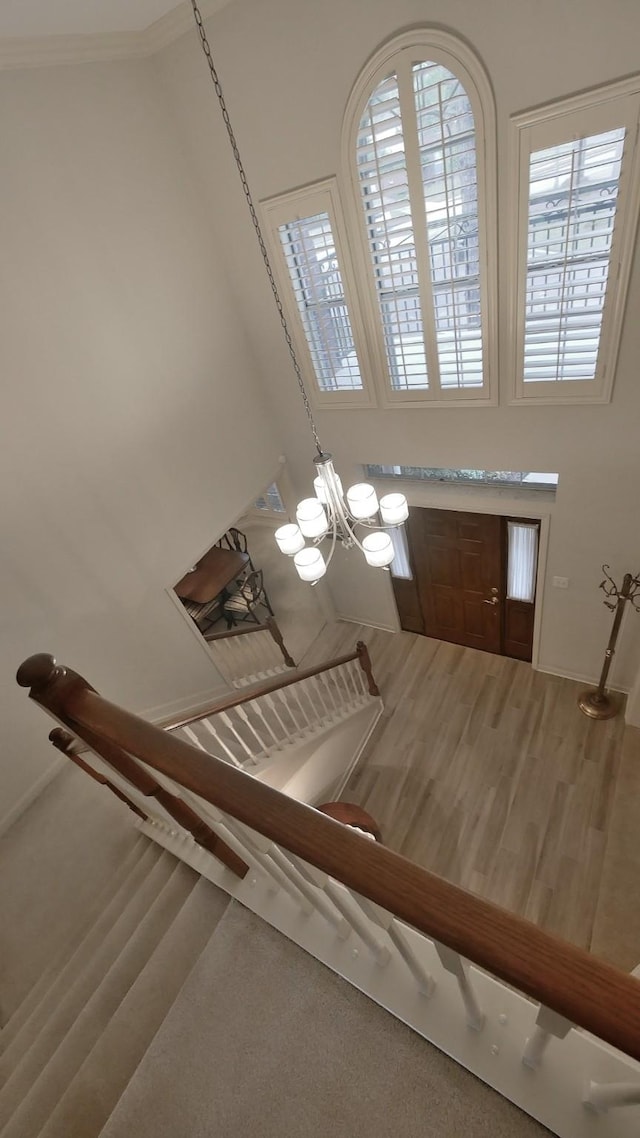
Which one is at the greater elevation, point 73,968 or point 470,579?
point 73,968

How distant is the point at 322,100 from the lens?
2.86 m

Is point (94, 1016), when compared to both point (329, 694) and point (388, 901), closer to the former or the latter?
point (388, 901)

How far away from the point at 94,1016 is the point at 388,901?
164 cm

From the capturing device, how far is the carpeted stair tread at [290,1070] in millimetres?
1093

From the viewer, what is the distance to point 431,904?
0.73m

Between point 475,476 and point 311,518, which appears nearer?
point 311,518

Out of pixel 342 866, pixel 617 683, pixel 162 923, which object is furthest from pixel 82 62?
pixel 617 683

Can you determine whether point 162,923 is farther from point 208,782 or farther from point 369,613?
point 369,613

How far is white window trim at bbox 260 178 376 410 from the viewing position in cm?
319

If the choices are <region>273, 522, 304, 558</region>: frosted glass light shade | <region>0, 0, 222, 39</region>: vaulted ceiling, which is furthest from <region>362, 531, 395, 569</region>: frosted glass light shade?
<region>0, 0, 222, 39</region>: vaulted ceiling

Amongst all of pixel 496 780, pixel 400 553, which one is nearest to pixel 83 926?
pixel 496 780

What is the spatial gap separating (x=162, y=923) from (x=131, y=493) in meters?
2.45

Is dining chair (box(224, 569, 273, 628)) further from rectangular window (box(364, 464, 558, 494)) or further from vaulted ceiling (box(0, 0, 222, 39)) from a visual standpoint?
vaulted ceiling (box(0, 0, 222, 39))

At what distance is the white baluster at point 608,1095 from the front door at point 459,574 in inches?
145
